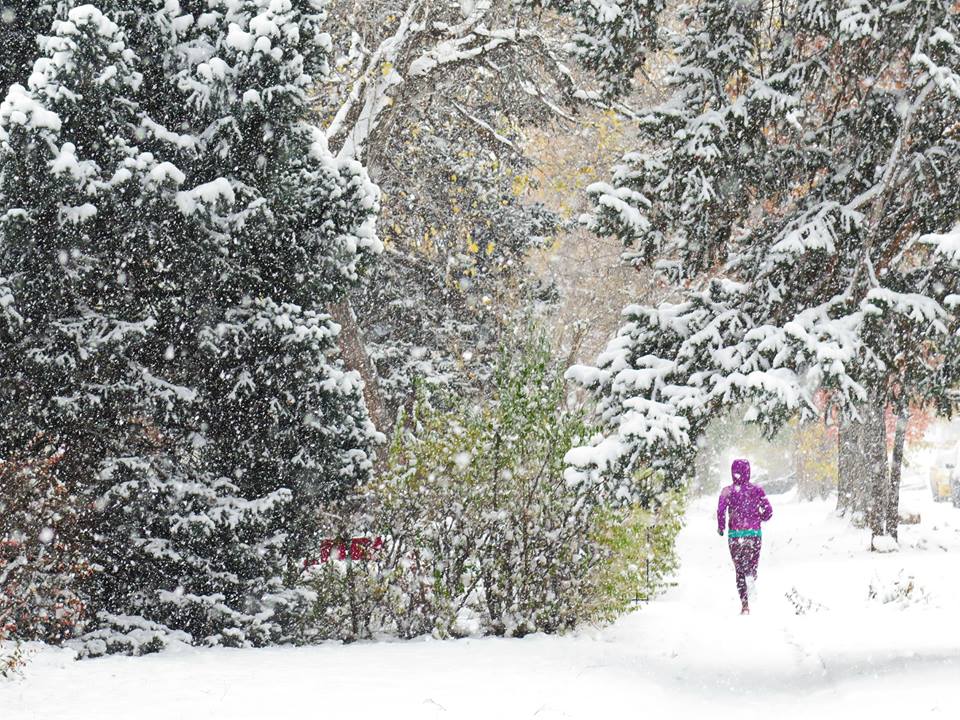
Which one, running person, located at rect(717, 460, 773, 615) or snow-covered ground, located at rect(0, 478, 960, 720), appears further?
running person, located at rect(717, 460, 773, 615)

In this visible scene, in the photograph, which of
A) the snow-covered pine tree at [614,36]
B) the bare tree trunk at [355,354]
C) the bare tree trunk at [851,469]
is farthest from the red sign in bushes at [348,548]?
the bare tree trunk at [851,469]

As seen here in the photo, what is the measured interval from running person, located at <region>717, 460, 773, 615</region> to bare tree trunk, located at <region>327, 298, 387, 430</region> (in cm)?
420

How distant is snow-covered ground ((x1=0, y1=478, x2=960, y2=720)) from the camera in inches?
251

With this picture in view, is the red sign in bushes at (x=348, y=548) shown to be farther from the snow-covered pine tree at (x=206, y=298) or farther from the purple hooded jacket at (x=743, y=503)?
the purple hooded jacket at (x=743, y=503)

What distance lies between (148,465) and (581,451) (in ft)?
11.5

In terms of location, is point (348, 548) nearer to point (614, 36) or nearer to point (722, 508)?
point (722, 508)

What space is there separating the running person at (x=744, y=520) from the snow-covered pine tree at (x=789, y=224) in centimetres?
249

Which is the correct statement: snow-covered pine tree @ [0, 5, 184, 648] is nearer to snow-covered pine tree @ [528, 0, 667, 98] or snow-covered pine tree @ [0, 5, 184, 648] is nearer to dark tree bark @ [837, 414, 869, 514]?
snow-covered pine tree @ [528, 0, 667, 98]

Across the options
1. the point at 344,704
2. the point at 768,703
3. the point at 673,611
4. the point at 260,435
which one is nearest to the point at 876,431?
the point at 673,611

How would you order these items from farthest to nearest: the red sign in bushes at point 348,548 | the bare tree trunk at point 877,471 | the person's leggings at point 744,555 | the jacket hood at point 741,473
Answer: the bare tree trunk at point 877,471 < the jacket hood at point 741,473 < the person's leggings at point 744,555 < the red sign in bushes at point 348,548

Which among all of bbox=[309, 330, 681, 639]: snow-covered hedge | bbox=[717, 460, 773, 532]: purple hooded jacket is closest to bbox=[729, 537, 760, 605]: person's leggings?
bbox=[717, 460, 773, 532]: purple hooded jacket

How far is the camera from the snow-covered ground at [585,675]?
20.9ft

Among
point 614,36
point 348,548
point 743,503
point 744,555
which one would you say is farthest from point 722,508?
point 614,36

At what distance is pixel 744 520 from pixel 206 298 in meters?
6.64
